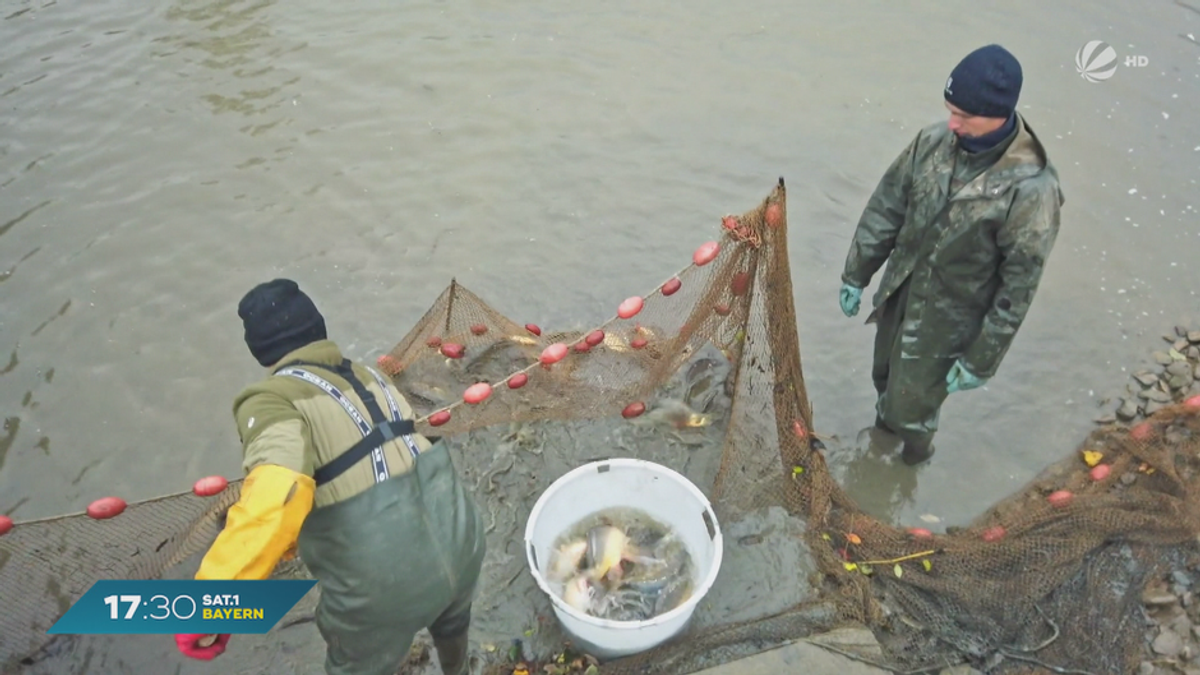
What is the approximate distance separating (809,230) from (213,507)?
481cm

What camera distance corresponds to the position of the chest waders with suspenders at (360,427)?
257 cm

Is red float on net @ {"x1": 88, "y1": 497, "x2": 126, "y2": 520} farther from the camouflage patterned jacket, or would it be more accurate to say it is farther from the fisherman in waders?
the camouflage patterned jacket

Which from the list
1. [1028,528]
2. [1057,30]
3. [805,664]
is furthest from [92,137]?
[1057,30]

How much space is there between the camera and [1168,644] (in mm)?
3865

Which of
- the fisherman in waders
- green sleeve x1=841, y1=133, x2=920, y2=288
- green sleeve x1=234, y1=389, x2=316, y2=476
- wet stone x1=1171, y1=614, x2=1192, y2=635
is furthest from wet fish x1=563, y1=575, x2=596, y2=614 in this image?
wet stone x1=1171, y1=614, x2=1192, y2=635

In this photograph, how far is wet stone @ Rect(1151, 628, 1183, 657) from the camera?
3.85 metres

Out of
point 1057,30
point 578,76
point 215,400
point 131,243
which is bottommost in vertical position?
point 215,400

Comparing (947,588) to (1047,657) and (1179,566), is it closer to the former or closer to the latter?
(1047,657)

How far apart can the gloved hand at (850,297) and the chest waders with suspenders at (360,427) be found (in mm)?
2645

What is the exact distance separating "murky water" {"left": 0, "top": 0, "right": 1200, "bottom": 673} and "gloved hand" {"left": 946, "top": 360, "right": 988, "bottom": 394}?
1.14 meters

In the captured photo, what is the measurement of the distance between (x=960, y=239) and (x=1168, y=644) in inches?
90.5

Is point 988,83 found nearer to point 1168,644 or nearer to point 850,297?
point 850,297

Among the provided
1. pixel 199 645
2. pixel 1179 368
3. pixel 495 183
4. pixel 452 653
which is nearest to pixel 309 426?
pixel 199 645

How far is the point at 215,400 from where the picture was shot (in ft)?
17.1
